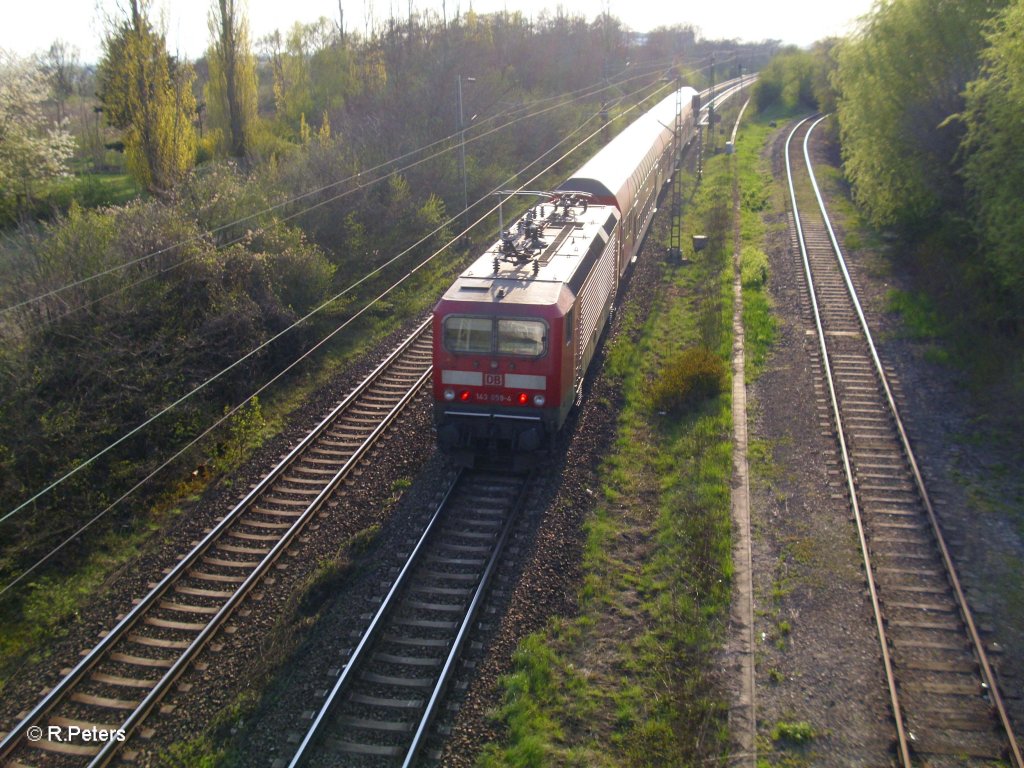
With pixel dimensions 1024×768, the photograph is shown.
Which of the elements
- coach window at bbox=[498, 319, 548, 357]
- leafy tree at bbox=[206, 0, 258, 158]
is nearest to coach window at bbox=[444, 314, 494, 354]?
coach window at bbox=[498, 319, 548, 357]

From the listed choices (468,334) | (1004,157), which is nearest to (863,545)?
(468,334)

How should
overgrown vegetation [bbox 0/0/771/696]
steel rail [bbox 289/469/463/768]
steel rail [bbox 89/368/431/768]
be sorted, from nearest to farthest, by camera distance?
1. steel rail [bbox 289/469/463/768]
2. steel rail [bbox 89/368/431/768]
3. overgrown vegetation [bbox 0/0/771/696]

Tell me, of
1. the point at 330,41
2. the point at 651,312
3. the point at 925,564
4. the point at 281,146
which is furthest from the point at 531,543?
the point at 330,41

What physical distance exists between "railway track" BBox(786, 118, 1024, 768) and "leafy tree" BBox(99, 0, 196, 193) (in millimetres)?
18354

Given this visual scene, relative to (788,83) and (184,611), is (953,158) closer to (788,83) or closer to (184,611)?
(184,611)

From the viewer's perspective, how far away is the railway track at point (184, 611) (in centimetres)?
730

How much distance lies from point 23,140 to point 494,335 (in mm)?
23006

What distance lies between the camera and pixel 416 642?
8.33m

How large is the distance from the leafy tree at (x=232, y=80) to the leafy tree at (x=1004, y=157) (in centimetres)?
2574

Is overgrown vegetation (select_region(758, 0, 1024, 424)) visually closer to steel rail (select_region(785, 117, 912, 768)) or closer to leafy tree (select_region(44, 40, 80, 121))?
steel rail (select_region(785, 117, 912, 768))

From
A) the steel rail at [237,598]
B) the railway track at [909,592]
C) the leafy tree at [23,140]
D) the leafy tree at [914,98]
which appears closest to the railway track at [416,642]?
the steel rail at [237,598]

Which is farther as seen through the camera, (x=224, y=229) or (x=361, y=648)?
(x=224, y=229)

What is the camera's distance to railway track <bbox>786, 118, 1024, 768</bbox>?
7.11m

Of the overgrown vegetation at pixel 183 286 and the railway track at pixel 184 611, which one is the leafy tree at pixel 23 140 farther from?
the railway track at pixel 184 611
